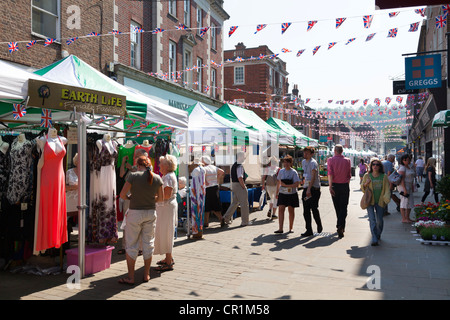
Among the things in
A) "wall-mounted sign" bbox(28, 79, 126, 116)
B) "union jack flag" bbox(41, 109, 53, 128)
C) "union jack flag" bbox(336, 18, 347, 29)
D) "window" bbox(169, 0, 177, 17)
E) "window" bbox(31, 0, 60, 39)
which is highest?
"window" bbox(169, 0, 177, 17)

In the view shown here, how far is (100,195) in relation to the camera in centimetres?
658

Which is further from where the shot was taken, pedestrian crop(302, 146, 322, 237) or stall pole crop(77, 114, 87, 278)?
pedestrian crop(302, 146, 322, 237)

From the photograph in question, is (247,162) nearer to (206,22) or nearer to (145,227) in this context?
(145,227)

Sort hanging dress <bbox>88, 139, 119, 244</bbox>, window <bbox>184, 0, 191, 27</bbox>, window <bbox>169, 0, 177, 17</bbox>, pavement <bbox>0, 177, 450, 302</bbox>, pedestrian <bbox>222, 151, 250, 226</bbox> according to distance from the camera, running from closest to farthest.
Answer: pavement <bbox>0, 177, 450, 302</bbox>
hanging dress <bbox>88, 139, 119, 244</bbox>
pedestrian <bbox>222, 151, 250, 226</bbox>
window <bbox>169, 0, 177, 17</bbox>
window <bbox>184, 0, 191, 27</bbox>

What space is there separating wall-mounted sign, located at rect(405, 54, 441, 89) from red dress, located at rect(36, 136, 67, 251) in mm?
10079

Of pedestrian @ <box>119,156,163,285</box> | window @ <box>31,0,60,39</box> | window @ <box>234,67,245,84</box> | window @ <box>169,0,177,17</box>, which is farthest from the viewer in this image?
window @ <box>234,67,245,84</box>

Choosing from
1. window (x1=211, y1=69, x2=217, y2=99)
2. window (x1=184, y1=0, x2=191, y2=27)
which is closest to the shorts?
window (x1=184, y1=0, x2=191, y2=27)

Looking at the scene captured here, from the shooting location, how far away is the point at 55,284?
5.43 m

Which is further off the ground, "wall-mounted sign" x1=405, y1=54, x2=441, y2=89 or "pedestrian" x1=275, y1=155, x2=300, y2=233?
"wall-mounted sign" x1=405, y1=54, x2=441, y2=89

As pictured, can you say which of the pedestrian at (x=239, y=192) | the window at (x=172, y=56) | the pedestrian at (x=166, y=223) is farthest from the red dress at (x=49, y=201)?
the window at (x=172, y=56)

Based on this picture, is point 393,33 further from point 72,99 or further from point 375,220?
point 72,99

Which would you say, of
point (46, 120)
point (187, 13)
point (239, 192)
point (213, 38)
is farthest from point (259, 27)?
point (213, 38)

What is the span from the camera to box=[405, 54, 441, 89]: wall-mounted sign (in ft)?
37.2

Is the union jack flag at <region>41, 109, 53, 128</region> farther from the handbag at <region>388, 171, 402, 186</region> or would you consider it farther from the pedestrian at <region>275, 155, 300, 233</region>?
the handbag at <region>388, 171, 402, 186</region>
